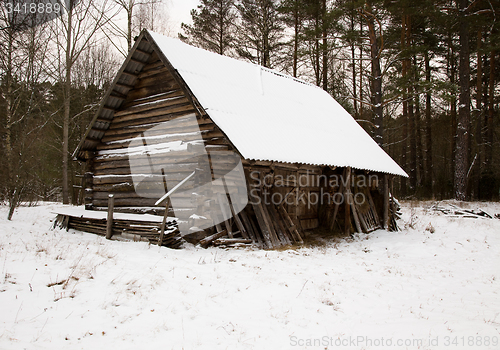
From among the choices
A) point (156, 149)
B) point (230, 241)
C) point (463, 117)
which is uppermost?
point (463, 117)

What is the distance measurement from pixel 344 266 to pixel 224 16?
64.3ft

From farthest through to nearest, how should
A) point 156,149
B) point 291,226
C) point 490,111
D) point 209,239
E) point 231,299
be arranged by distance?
point 490,111 → point 156,149 → point 291,226 → point 209,239 → point 231,299

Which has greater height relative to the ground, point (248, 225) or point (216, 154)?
point (216, 154)

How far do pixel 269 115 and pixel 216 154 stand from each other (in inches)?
107

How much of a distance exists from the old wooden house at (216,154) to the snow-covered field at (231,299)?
4.14 feet

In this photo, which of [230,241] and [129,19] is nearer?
[230,241]

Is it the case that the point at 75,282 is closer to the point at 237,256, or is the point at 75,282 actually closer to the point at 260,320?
the point at 260,320

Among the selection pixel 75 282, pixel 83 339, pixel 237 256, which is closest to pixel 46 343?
pixel 83 339

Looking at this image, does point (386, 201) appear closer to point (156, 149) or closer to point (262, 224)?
point (262, 224)

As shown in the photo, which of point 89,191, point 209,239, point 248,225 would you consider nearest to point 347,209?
point 248,225

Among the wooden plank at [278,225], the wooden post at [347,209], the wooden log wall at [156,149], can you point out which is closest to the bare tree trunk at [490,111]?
the wooden post at [347,209]

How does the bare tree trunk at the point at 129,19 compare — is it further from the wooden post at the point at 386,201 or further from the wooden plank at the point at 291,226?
the wooden post at the point at 386,201

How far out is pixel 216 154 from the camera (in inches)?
329

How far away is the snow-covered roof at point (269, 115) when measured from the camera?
8.27 meters
